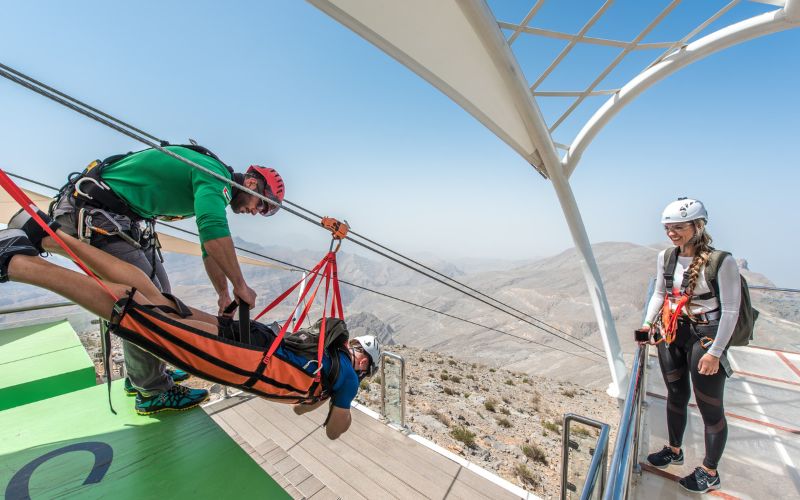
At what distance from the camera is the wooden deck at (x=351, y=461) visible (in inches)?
132

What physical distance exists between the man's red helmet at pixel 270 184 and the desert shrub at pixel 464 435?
23.9 ft

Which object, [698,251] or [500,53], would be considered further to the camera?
[500,53]

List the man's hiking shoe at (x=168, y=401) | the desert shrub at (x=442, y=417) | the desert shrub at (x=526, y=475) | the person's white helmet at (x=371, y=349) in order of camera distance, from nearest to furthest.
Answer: the person's white helmet at (x=371, y=349)
the man's hiking shoe at (x=168, y=401)
the desert shrub at (x=526, y=475)
the desert shrub at (x=442, y=417)

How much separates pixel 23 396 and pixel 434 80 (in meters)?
6.19

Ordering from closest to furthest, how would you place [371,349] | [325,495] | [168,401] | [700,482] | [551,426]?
[700,482], [371,349], [168,401], [325,495], [551,426]

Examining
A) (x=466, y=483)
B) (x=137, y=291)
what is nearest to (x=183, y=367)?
(x=137, y=291)

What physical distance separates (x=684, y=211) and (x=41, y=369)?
7308 millimetres

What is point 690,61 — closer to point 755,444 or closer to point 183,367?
point 755,444

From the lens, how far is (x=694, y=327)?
2494mm

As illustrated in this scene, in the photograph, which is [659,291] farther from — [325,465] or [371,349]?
[325,465]

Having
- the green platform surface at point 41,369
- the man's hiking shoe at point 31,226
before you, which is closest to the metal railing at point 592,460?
the man's hiking shoe at point 31,226

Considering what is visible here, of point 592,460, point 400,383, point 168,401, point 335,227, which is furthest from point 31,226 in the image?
point 400,383

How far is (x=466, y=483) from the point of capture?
340 centimetres

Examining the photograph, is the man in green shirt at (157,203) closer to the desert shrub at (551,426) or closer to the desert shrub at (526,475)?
the desert shrub at (526,475)
